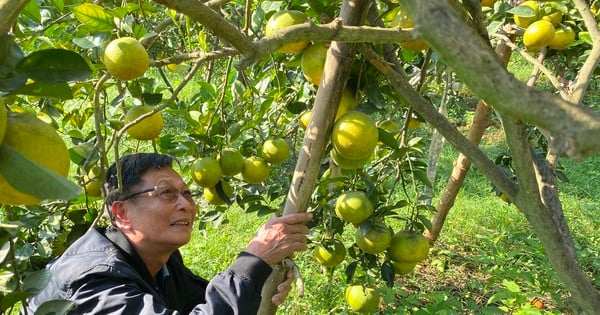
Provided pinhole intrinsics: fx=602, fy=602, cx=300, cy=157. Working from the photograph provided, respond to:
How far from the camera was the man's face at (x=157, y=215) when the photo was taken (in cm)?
188

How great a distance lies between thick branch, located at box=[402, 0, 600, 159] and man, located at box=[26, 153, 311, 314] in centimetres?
96

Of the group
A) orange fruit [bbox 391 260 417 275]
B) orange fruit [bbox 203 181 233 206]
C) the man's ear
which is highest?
orange fruit [bbox 203 181 233 206]

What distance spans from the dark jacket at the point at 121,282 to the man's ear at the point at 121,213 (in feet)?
0.15

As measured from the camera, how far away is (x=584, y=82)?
1026 millimetres

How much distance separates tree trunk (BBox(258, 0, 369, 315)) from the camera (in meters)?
1.18

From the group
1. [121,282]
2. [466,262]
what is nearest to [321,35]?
[121,282]

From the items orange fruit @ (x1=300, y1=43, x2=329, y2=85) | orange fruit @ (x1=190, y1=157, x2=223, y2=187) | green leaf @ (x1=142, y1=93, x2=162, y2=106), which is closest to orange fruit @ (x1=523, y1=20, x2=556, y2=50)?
orange fruit @ (x1=300, y1=43, x2=329, y2=85)

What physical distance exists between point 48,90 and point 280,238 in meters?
0.83

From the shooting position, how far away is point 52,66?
0.64 meters

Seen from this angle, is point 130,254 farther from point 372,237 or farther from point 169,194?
point 372,237

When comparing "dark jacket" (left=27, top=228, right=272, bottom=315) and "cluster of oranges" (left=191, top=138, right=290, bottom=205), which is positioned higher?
"cluster of oranges" (left=191, top=138, right=290, bottom=205)

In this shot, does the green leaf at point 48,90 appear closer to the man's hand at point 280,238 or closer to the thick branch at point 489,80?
the thick branch at point 489,80

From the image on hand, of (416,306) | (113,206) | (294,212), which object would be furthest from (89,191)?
(416,306)

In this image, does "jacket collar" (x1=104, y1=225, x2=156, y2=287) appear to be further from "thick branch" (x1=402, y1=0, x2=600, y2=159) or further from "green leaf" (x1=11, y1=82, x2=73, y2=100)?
"thick branch" (x1=402, y1=0, x2=600, y2=159)
